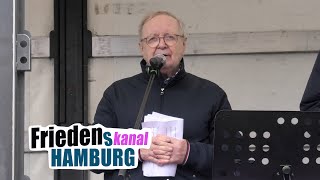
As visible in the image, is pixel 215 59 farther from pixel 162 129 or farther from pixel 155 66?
pixel 155 66

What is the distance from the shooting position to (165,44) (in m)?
2.09

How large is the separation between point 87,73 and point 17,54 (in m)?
2.14

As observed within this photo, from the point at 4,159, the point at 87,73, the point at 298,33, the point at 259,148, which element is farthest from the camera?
the point at 87,73

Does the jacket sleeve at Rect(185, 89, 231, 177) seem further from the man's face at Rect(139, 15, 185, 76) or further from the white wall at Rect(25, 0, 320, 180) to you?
the white wall at Rect(25, 0, 320, 180)

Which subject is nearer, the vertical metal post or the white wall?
the vertical metal post

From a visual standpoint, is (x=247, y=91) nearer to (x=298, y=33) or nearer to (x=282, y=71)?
(x=282, y=71)

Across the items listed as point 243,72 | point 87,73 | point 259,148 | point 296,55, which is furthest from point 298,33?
point 259,148

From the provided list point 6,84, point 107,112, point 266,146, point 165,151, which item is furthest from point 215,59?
point 6,84

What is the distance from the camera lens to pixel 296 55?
3.30 m

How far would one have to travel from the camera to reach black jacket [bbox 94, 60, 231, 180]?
77.7 inches

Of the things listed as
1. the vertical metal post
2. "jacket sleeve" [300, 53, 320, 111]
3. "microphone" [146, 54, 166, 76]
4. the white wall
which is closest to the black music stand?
"microphone" [146, 54, 166, 76]

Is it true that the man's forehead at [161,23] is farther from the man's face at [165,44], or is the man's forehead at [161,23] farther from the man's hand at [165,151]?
the man's hand at [165,151]

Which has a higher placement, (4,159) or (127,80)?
(127,80)

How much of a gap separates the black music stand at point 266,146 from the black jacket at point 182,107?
401 millimetres
